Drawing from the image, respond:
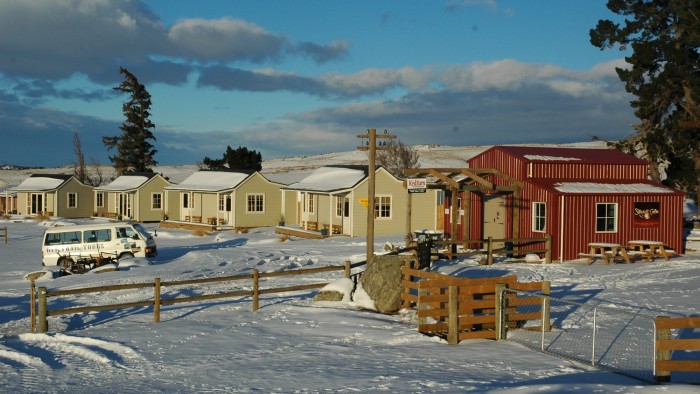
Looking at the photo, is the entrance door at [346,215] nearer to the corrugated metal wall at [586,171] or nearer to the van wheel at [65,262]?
the corrugated metal wall at [586,171]

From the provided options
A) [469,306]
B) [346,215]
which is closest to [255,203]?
[346,215]

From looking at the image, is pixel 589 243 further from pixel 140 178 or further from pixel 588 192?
pixel 140 178

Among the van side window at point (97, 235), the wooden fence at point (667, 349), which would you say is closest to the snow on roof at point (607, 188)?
the wooden fence at point (667, 349)

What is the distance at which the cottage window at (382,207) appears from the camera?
40406 millimetres

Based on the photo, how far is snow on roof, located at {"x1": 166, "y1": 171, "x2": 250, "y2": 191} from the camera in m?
50.3

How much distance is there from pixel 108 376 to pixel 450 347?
20.5 ft

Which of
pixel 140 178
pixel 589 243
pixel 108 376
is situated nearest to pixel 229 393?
pixel 108 376

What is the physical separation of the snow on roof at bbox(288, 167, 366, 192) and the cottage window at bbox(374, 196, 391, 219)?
1635 millimetres

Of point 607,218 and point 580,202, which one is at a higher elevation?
point 580,202

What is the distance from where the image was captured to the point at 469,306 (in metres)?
14.5

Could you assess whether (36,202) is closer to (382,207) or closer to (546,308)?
(382,207)

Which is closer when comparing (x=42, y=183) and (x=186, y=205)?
(x=186, y=205)

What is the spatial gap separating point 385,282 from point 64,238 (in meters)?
17.3

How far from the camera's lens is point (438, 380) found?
36.0ft
